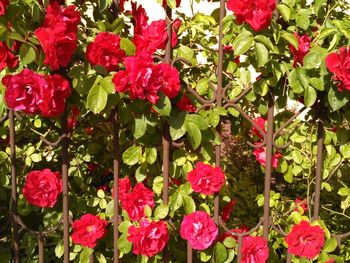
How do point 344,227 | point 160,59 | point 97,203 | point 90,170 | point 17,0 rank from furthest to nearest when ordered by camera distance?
point 344,227 < point 90,170 < point 97,203 < point 160,59 < point 17,0

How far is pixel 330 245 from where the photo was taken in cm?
204

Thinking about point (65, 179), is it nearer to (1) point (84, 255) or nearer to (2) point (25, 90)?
(1) point (84, 255)

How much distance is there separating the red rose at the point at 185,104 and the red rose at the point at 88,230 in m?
0.55

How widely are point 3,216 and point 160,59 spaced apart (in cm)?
121

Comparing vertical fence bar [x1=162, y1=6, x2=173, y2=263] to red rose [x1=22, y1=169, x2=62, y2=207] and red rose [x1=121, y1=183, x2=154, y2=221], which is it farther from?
red rose [x1=22, y1=169, x2=62, y2=207]

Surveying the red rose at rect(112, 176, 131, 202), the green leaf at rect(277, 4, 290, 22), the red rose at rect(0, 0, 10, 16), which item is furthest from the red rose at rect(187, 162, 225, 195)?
the red rose at rect(0, 0, 10, 16)

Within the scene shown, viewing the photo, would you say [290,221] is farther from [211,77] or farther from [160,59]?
[160,59]

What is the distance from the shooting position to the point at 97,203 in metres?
2.19

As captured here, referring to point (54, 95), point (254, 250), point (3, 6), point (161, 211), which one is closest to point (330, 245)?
point (254, 250)

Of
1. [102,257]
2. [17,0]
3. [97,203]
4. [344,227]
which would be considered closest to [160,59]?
[17,0]

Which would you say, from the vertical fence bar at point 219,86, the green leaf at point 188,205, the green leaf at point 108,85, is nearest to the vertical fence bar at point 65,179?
the green leaf at point 108,85

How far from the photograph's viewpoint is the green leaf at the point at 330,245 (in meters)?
2.04

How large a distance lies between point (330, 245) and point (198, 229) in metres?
0.53

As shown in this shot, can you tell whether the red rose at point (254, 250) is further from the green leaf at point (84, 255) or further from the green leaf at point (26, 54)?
the green leaf at point (26, 54)
